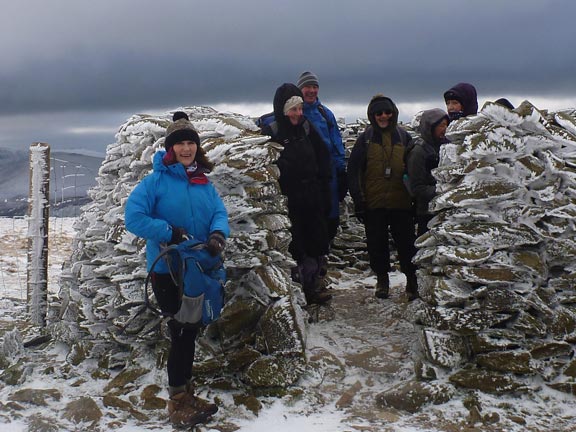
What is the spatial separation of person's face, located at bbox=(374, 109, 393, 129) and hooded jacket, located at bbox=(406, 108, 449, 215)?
0.44 metres

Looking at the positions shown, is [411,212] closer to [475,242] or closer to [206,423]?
[475,242]

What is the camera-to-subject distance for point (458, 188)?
256 inches

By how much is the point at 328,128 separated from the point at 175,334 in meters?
4.08

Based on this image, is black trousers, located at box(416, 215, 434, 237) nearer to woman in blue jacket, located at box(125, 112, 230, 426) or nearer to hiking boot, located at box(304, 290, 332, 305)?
hiking boot, located at box(304, 290, 332, 305)

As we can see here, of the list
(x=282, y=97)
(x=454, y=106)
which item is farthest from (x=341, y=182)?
(x=454, y=106)

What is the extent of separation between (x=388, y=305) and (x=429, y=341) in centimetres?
→ 241

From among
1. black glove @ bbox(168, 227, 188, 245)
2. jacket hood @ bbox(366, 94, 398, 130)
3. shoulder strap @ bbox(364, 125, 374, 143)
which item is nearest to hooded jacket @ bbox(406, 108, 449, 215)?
jacket hood @ bbox(366, 94, 398, 130)

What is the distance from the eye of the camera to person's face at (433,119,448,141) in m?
7.54

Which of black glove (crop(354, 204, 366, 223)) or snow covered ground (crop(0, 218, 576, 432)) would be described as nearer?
snow covered ground (crop(0, 218, 576, 432))

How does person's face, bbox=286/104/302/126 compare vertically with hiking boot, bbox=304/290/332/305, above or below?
above

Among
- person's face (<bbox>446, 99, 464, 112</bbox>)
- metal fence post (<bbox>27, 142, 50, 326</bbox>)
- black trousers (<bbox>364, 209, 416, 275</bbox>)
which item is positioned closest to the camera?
person's face (<bbox>446, 99, 464, 112</bbox>)

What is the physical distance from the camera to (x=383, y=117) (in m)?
7.84

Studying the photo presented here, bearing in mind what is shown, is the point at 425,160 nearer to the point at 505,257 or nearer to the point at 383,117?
the point at 383,117

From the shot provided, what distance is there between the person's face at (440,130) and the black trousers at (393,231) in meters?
1.08
